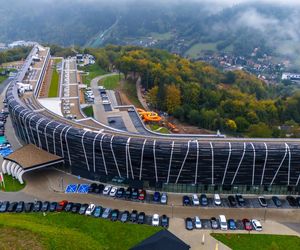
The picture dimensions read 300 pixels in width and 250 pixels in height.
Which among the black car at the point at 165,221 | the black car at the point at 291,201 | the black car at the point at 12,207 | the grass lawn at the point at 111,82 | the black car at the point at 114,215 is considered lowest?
the grass lawn at the point at 111,82

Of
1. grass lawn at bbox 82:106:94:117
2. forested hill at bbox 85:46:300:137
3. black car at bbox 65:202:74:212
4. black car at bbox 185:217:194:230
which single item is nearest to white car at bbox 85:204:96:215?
black car at bbox 65:202:74:212

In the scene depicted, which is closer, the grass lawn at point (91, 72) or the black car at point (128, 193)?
the black car at point (128, 193)

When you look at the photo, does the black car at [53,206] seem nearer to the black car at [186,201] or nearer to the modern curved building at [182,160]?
the modern curved building at [182,160]

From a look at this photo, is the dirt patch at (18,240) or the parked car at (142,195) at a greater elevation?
the dirt patch at (18,240)

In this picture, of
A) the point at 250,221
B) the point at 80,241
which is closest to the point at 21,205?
the point at 80,241

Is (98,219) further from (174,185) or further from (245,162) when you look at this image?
(245,162)

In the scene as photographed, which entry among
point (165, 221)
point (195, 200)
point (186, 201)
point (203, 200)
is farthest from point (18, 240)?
point (203, 200)

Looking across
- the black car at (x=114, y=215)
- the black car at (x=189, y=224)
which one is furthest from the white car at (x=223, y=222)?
the black car at (x=114, y=215)
